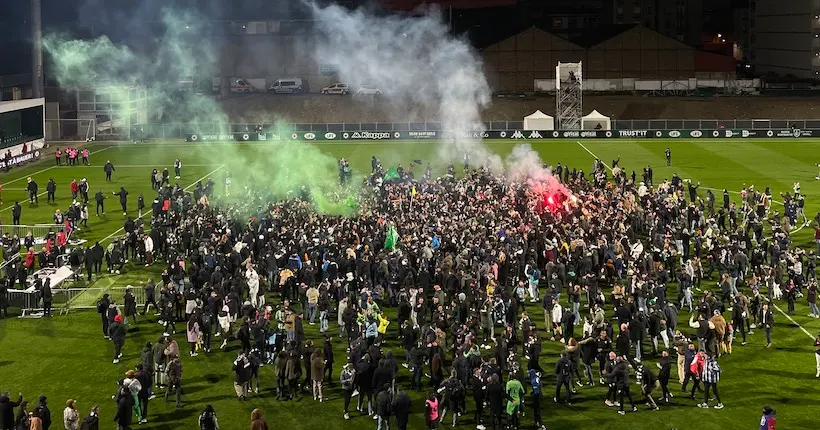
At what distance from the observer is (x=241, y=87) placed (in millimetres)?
96250

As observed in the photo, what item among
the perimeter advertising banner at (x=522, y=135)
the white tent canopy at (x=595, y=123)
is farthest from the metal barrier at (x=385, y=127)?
the white tent canopy at (x=595, y=123)

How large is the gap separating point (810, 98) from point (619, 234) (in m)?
63.9

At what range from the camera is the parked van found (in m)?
95.9

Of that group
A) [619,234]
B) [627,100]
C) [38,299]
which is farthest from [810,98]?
[38,299]

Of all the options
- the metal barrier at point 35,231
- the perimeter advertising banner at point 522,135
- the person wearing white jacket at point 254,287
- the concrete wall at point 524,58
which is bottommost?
the person wearing white jacket at point 254,287

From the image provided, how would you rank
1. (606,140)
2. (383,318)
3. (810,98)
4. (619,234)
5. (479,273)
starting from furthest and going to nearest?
1. (810,98)
2. (606,140)
3. (619,234)
4. (479,273)
5. (383,318)

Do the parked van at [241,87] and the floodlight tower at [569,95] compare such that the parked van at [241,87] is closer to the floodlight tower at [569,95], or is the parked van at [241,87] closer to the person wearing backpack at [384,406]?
the floodlight tower at [569,95]

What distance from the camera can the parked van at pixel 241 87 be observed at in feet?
315

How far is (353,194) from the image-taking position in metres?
44.8

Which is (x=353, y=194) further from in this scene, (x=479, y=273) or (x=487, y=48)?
(x=487, y=48)

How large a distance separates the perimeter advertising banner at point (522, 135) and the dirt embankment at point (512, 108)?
25.3ft

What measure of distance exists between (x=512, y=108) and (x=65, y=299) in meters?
63.8

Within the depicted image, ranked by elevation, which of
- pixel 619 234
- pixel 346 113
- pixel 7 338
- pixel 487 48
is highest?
pixel 487 48

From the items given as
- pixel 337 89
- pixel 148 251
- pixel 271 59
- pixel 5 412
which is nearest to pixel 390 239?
pixel 148 251
